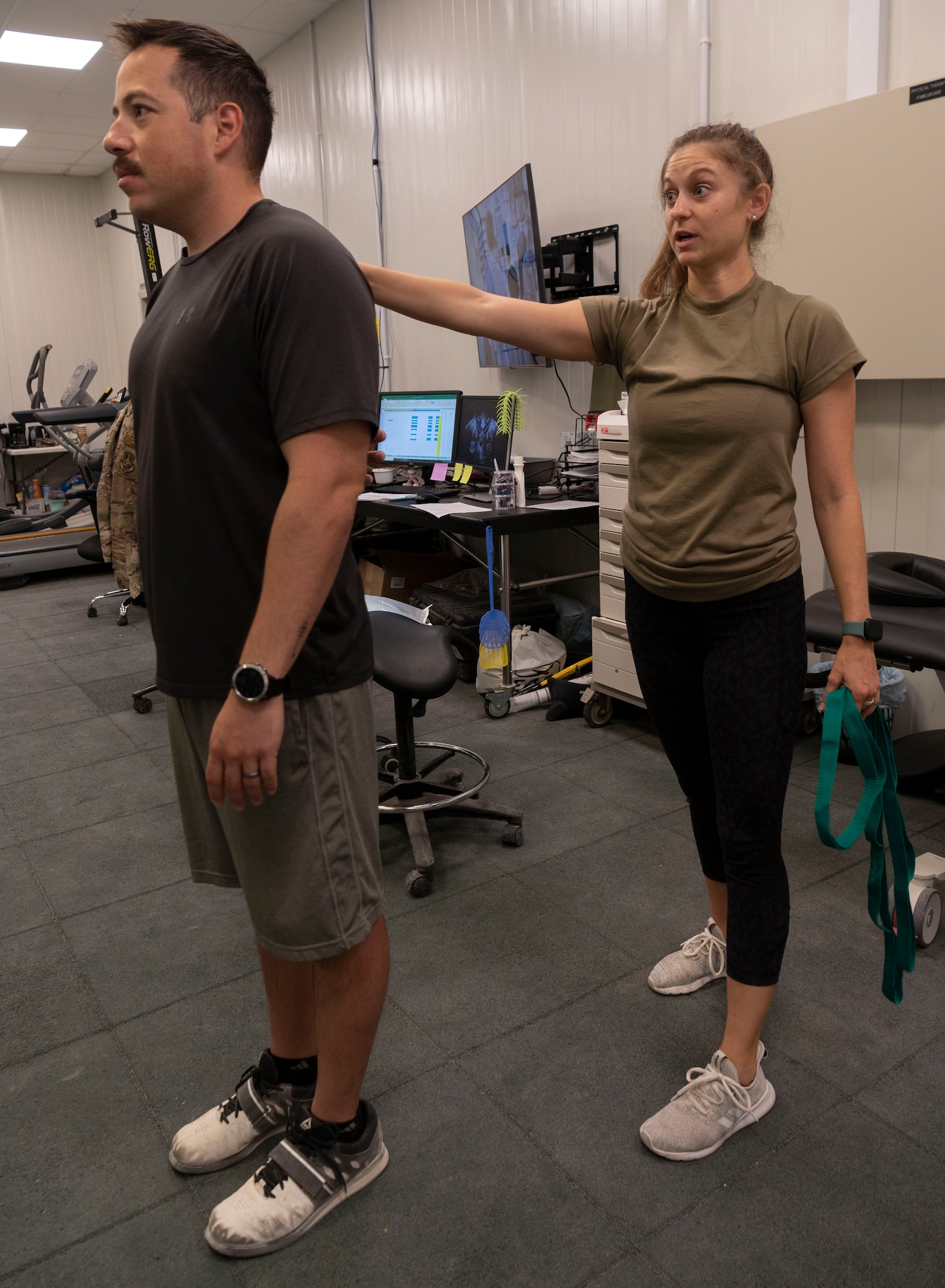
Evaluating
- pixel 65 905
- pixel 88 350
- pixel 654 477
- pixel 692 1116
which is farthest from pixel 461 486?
pixel 88 350

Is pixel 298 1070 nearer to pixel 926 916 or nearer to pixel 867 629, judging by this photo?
pixel 867 629

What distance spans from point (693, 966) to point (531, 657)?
6.26ft

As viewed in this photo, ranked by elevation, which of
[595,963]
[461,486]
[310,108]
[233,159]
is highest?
[310,108]

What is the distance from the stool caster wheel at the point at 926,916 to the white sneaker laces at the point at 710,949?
411 millimetres

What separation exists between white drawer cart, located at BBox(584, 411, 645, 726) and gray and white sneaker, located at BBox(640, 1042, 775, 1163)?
1634 millimetres

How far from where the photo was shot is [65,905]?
7.36 ft

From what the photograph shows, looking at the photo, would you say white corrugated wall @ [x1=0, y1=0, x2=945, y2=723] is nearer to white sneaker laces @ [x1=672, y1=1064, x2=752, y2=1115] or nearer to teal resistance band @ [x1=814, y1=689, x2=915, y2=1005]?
teal resistance band @ [x1=814, y1=689, x2=915, y2=1005]

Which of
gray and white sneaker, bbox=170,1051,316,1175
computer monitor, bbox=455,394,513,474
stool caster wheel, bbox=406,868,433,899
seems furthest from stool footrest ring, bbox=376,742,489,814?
computer monitor, bbox=455,394,513,474

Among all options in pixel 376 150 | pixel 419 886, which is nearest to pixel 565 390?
pixel 376 150

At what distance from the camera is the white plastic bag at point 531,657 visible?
3.62 meters

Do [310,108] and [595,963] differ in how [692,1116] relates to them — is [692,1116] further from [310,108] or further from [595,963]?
[310,108]

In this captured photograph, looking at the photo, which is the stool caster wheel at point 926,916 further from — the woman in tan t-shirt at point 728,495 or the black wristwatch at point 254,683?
the black wristwatch at point 254,683

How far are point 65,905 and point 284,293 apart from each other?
1.78 metres

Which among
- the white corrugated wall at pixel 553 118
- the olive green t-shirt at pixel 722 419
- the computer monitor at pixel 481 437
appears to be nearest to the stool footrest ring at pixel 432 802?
the olive green t-shirt at pixel 722 419
